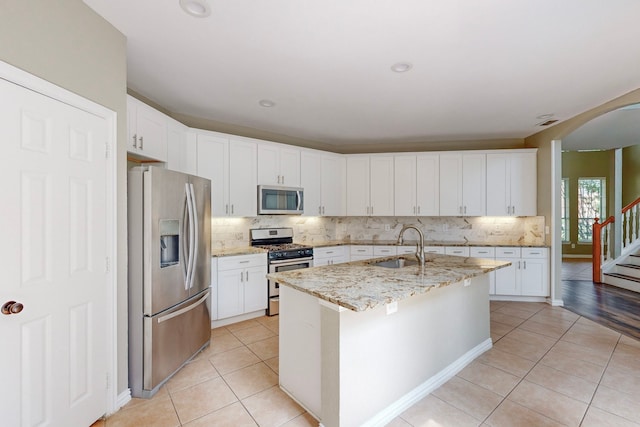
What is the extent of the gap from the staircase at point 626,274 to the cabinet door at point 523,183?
239 cm

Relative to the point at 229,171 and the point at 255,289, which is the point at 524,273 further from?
the point at 229,171

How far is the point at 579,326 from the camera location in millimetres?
3574

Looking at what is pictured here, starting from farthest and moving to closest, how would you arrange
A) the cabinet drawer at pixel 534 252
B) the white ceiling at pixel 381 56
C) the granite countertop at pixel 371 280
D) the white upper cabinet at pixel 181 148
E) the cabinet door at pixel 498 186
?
the cabinet door at pixel 498 186 < the cabinet drawer at pixel 534 252 < the white upper cabinet at pixel 181 148 < the white ceiling at pixel 381 56 < the granite countertop at pixel 371 280

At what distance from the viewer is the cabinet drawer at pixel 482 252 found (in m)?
4.63

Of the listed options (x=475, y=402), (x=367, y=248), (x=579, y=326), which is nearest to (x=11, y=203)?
(x=475, y=402)

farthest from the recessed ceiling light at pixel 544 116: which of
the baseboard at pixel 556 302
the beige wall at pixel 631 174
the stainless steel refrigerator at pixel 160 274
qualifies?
the beige wall at pixel 631 174

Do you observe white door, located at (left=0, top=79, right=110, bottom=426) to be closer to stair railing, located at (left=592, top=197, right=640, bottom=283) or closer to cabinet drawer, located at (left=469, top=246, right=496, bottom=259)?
cabinet drawer, located at (left=469, top=246, right=496, bottom=259)

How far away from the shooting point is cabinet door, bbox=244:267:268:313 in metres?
3.83

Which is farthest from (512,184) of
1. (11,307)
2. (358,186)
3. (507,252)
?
(11,307)

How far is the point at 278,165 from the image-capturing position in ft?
14.4

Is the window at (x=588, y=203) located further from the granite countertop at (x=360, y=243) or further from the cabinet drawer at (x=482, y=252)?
the cabinet drawer at (x=482, y=252)

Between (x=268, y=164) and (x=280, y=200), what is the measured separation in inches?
21.5

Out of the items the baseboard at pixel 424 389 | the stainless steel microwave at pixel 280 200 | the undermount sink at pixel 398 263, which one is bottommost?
the baseboard at pixel 424 389

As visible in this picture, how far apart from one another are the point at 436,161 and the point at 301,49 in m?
3.41
